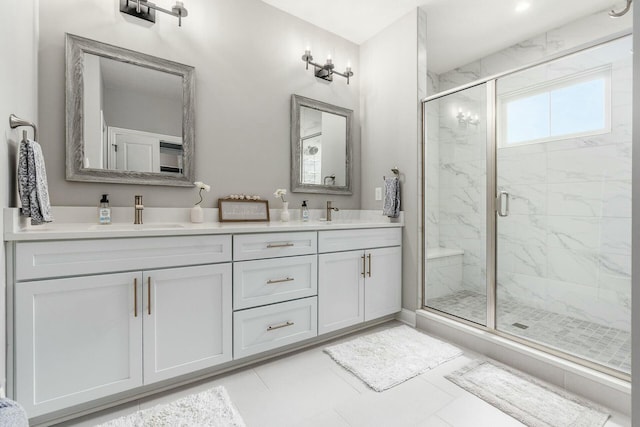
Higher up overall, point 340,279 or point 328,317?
point 340,279

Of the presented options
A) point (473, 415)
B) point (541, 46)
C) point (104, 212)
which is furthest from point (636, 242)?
point (541, 46)

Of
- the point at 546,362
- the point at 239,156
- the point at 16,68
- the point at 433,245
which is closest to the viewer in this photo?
the point at 16,68

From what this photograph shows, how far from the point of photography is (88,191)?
5.81 ft

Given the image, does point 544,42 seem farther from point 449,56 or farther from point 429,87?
point 429,87

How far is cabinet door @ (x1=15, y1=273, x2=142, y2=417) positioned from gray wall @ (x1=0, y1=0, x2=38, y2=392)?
8 cm

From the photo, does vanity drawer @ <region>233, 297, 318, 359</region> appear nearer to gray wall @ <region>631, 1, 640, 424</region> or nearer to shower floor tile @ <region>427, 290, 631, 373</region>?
shower floor tile @ <region>427, 290, 631, 373</region>

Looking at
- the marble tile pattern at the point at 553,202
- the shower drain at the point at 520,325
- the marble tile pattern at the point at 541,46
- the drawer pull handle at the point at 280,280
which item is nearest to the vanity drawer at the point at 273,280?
the drawer pull handle at the point at 280,280

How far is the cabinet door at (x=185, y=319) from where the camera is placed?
143 cm

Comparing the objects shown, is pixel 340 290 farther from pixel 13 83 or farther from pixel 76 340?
pixel 13 83

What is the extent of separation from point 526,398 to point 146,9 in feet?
10.6

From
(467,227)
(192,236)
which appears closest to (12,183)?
(192,236)

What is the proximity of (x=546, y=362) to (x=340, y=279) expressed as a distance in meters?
1.31

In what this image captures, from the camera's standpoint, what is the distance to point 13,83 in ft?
4.02

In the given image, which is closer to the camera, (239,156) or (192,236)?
(192,236)
